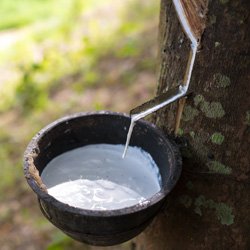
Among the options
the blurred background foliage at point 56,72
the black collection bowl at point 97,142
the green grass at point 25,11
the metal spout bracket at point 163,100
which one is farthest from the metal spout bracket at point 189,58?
the green grass at point 25,11

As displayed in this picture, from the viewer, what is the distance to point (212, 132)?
4.98 ft

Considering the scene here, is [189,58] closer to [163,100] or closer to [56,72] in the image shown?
[163,100]

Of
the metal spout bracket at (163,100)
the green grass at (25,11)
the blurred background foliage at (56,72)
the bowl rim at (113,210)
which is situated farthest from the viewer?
the green grass at (25,11)

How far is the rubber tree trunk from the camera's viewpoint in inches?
53.7

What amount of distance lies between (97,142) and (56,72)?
2778 mm

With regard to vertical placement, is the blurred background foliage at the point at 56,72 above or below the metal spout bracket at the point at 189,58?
below

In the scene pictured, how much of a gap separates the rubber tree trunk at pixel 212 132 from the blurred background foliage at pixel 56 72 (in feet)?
4.07

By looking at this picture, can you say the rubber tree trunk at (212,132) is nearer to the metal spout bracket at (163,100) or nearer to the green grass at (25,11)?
the metal spout bracket at (163,100)

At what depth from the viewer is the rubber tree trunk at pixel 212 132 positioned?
4.48 feet

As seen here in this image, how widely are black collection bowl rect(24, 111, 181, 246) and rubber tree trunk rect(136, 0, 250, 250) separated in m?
0.09

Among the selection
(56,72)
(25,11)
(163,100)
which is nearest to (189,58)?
(163,100)

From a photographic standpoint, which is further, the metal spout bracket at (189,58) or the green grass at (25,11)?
the green grass at (25,11)

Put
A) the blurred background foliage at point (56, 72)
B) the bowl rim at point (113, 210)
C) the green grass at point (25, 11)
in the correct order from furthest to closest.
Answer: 1. the green grass at point (25, 11)
2. the blurred background foliage at point (56, 72)
3. the bowl rim at point (113, 210)

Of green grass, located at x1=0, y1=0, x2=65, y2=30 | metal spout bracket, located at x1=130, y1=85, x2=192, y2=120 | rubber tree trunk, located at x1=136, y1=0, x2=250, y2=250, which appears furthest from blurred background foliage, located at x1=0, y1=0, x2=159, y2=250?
metal spout bracket, located at x1=130, y1=85, x2=192, y2=120
